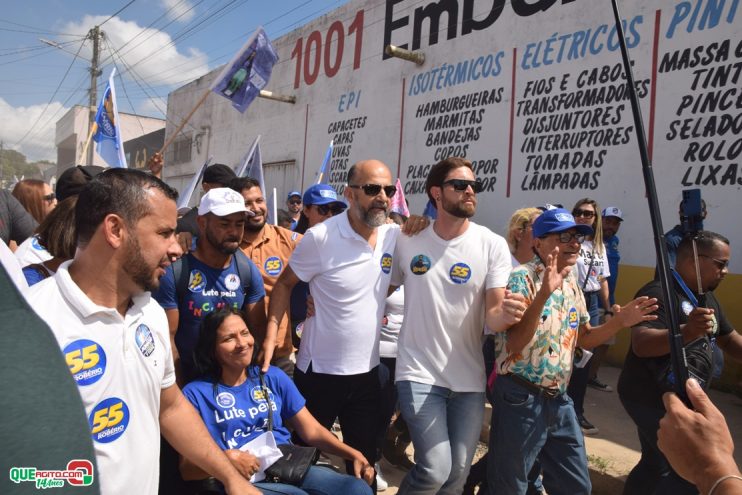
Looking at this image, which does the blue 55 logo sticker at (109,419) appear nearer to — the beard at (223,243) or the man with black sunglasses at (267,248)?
the beard at (223,243)

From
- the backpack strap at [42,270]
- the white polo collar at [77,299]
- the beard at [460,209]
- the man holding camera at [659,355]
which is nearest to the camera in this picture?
the white polo collar at [77,299]

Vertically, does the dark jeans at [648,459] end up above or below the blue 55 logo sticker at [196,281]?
below

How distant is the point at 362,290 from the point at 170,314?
100 centimetres

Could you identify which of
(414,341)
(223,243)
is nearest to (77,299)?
(223,243)

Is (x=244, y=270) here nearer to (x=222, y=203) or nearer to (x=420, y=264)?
(x=222, y=203)

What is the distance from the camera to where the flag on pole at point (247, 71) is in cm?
714

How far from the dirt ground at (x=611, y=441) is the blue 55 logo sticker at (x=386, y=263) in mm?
1874

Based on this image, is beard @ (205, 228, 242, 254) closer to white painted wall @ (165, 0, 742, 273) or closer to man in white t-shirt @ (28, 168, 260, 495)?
man in white t-shirt @ (28, 168, 260, 495)

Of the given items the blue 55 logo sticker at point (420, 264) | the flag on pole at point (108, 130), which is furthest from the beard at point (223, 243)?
the flag on pole at point (108, 130)

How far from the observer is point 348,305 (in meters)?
3.08

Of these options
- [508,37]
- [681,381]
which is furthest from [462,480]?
[508,37]

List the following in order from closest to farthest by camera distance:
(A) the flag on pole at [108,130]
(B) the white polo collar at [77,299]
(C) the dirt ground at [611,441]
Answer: (B) the white polo collar at [77,299]
(C) the dirt ground at [611,441]
(A) the flag on pole at [108,130]

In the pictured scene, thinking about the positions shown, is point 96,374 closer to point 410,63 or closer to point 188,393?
point 188,393

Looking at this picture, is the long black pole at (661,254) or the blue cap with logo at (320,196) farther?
the blue cap with logo at (320,196)
